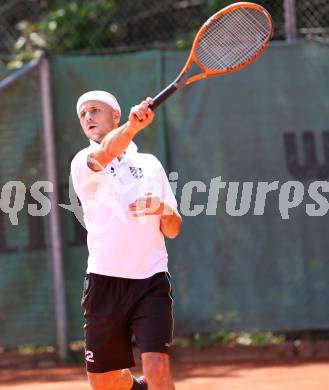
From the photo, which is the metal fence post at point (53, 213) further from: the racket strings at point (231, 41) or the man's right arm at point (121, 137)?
the man's right arm at point (121, 137)

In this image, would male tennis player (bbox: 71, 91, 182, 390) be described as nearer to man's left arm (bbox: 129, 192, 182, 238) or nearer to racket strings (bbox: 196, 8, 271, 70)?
man's left arm (bbox: 129, 192, 182, 238)

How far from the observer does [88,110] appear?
423cm

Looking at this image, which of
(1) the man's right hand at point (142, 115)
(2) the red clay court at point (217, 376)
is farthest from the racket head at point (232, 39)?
(2) the red clay court at point (217, 376)

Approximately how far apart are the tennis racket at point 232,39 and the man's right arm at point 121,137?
68 centimetres

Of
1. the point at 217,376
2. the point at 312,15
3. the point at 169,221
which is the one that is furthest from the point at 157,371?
the point at 312,15

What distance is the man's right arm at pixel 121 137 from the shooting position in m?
3.57

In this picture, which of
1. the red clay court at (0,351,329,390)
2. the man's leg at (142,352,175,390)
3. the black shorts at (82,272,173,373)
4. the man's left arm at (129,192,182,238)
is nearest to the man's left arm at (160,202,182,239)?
the man's left arm at (129,192,182,238)

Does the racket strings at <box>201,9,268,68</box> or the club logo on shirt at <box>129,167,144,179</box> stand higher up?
the racket strings at <box>201,9,268,68</box>

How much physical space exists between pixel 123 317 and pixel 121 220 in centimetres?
46

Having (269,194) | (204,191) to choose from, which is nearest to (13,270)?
(204,191)

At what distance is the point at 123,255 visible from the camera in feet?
13.9

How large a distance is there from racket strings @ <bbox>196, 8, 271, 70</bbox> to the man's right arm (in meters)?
0.81

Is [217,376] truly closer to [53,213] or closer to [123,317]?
[53,213]

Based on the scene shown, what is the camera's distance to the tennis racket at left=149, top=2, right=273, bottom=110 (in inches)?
172
